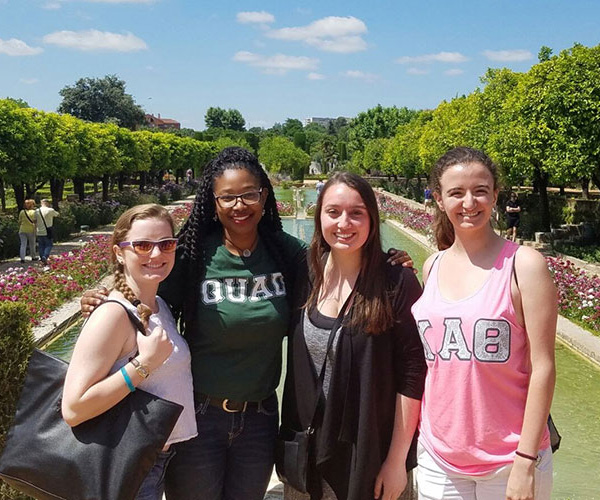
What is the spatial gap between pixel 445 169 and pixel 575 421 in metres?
4.58

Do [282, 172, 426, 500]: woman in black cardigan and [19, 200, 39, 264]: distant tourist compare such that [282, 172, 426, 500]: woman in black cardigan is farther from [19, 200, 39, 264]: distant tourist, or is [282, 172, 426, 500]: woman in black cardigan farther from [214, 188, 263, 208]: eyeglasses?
[19, 200, 39, 264]: distant tourist

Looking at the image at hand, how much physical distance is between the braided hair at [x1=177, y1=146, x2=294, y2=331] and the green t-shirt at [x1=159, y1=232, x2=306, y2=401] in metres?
0.05

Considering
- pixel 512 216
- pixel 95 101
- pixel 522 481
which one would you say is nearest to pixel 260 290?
pixel 522 481

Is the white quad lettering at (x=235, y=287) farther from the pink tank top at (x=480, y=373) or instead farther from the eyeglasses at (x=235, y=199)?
the pink tank top at (x=480, y=373)

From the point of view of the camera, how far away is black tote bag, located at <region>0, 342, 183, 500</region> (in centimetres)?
200

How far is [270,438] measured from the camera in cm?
257

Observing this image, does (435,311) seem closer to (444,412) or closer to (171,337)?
(444,412)

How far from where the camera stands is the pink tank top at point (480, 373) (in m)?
2.03

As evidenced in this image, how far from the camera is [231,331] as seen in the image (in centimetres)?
246

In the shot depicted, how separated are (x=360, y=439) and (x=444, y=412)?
12.9 inches

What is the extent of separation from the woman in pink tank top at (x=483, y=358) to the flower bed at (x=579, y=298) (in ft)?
23.5

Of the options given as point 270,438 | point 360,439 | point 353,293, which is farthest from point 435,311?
point 270,438

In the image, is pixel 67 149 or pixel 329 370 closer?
pixel 329 370

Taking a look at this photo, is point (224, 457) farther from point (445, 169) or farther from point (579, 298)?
point (579, 298)
